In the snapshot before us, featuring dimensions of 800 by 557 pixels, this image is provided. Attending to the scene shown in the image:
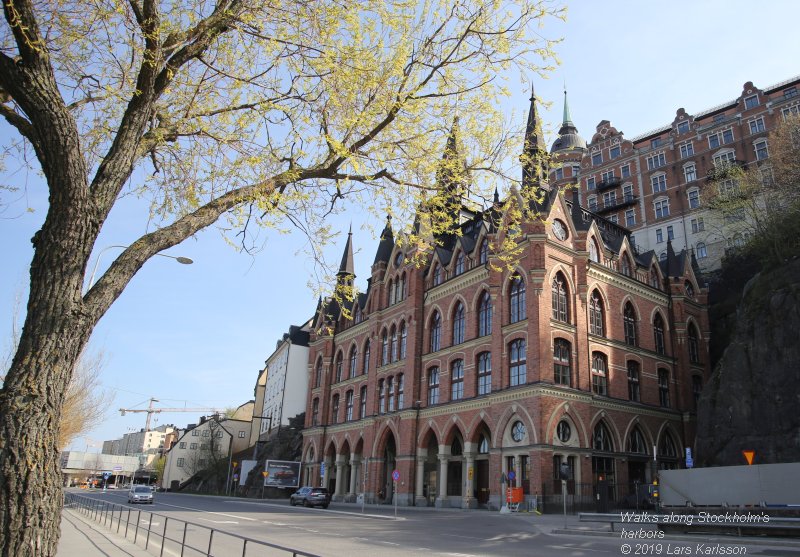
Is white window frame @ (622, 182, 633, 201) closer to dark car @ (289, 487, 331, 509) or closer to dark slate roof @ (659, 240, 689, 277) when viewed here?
dark slate roof @ (659, 240, 689, 277)

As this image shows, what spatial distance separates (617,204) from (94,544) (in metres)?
60.3

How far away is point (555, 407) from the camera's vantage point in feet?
102

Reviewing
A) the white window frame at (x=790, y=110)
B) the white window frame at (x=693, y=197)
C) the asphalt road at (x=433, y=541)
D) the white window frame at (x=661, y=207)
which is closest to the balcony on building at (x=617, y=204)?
the white window frame at (x=661, y=207)

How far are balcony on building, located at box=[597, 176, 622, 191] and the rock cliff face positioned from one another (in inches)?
1225

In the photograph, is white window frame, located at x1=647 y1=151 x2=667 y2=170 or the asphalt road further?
white window frame, located at x1=647 y1=151 x2=667 y2=170

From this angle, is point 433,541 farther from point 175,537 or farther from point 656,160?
point 656,160

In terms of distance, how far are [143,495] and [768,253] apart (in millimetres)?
44615

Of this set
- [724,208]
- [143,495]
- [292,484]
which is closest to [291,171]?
[143,495]

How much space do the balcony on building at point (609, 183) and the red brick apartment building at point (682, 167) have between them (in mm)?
108

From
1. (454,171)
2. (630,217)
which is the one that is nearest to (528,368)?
(454,171)

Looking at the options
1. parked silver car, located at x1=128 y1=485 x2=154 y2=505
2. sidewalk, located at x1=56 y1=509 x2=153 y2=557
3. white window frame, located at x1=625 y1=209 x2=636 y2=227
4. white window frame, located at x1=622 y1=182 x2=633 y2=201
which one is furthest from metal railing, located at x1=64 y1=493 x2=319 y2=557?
white window frame, located at x1=622 y1=182 x2=633 y2=201

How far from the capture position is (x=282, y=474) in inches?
2045

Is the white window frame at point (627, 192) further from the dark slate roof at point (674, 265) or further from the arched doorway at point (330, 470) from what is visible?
the arched doorway at point (330, 470)

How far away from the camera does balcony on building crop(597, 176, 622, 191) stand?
65.3 meters
